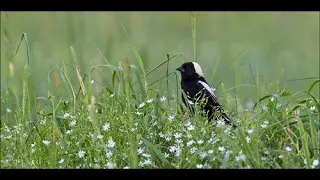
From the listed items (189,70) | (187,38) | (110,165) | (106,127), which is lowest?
(110,165)

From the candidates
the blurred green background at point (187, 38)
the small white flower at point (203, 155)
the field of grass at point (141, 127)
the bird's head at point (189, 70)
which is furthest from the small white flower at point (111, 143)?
the blurred green background at point (187, 38)

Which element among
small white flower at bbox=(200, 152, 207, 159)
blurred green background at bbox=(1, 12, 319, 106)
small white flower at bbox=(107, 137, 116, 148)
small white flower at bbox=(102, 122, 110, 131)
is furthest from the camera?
blurred green background at bbox=(1, 12, 319, 106)

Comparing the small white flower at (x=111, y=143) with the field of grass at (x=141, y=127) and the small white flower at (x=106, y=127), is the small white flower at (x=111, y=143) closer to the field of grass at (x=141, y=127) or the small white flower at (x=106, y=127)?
the field of grass at (x=141, y=127)

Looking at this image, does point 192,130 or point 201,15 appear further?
point 201,15

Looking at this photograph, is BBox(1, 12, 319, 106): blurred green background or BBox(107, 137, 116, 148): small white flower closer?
BBox(107, 137, 116, 148): small white flower

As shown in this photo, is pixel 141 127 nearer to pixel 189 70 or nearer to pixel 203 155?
pixel 203 155

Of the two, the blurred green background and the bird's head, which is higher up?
the blurred green background

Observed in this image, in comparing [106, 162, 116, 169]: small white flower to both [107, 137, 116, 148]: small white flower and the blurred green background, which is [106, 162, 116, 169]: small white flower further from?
the blurred green background

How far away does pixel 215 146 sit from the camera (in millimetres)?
4664

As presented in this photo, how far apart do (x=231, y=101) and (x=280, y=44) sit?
656 centimetres

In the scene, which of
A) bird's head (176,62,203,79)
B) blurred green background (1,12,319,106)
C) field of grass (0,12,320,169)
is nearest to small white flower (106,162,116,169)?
field of grass (0,12,320,169)

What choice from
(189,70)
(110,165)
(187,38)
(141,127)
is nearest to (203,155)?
(110,165)

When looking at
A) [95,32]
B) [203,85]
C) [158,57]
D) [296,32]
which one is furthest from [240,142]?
[296,32]
